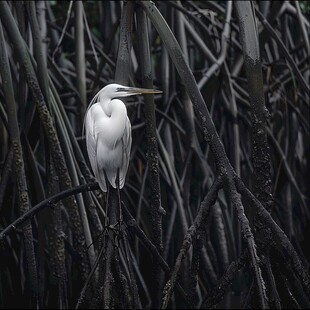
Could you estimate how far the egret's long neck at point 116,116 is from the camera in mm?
2441

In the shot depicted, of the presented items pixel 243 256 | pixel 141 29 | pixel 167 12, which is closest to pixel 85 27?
pixel 167 12

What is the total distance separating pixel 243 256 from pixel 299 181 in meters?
2.47

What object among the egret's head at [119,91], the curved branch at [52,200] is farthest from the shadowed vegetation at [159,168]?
the egret's head at [119,91]

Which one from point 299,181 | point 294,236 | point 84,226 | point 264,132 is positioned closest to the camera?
point 264,132

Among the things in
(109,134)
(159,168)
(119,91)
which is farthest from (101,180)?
(159,168)

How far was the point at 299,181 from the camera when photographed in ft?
15.5

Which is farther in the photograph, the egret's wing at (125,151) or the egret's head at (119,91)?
the egret's wing at (125,151)

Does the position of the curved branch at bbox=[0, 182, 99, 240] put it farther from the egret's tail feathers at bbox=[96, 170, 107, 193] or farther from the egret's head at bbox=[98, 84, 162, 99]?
the egret's head at bbox=[98, 84, 162, 99]

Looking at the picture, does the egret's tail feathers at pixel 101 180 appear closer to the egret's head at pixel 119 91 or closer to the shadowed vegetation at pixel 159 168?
the shadowed vegetation at pixel 159 168

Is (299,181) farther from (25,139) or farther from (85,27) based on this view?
(25,139)

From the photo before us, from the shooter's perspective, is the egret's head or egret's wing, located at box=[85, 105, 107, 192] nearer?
the egret's head

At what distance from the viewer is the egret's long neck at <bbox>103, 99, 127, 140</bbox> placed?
2441 mm

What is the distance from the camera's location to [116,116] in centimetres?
246

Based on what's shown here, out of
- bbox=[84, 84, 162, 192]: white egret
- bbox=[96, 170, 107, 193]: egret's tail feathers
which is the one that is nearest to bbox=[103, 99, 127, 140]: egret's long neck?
bbox=[84, 84, 162, 192]: white egret
